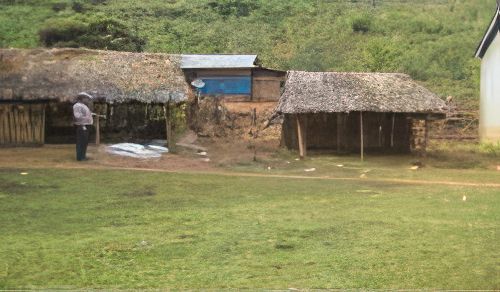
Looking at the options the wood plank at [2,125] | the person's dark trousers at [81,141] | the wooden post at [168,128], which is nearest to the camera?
the person's dark trousers at [81,141]

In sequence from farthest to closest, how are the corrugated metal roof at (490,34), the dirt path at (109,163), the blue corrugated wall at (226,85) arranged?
1. the blue corrugated wall at (226,85)
2. the corrugated metal roof at (490,34)
3. the dirt path at (109,163)

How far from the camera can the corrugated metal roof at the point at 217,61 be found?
24.9 meters

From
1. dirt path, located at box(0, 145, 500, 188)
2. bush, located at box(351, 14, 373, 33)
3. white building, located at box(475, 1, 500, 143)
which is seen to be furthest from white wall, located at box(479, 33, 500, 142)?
bush, located at box(351, 14, 373, 33)

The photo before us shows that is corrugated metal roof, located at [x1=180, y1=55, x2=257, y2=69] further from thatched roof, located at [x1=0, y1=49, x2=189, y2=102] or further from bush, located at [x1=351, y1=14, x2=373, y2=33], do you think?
bush, located at [x1=351, y1=14, x2=373, y2=33]

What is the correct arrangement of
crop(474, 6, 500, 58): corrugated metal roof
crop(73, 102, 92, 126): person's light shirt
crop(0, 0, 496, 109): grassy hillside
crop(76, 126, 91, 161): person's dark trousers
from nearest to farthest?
crop(73, 102, 92, 126): person's light shirt < crop(76, 126, 91, 161): person's dark trousers < crop(474, 6, 500, 58): corrugated metal roof < crop(0, 0, 496, 109): grassy hillside

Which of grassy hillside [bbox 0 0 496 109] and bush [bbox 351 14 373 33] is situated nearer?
grassy hillside [bbox 0 0 496 109]

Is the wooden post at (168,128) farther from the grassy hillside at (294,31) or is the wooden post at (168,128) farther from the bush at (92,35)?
the grassy hillside at (294,31)

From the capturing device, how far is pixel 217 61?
83.0 feet

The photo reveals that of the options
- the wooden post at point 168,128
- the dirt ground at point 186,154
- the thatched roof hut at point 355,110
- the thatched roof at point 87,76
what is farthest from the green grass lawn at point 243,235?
the thatched roof hut at point 355,110

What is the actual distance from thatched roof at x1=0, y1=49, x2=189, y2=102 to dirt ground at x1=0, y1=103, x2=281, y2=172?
5.76 ft

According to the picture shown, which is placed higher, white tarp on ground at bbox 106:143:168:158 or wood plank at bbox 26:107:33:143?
wood plank at bbox 26:107:33:143

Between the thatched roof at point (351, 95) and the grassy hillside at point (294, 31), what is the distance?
34.3 ft

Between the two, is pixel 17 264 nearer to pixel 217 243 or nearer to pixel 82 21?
pixel 217 243

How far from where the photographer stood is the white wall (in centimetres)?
1958
